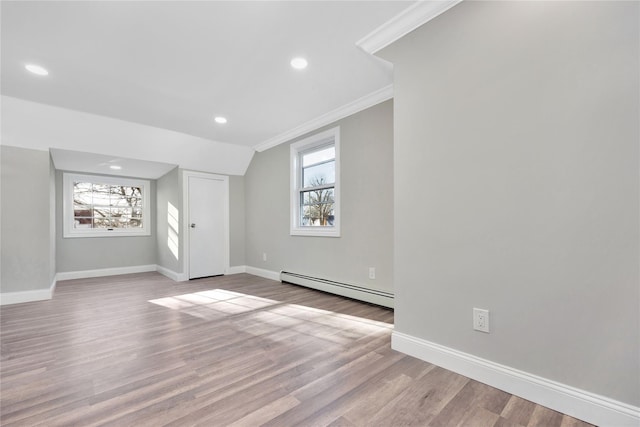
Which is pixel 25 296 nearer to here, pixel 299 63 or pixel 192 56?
pixel 192 56

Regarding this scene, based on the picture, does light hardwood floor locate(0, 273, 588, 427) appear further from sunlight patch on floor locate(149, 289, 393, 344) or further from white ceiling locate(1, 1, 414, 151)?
white ceiling locate(1, 1, 414, 151)

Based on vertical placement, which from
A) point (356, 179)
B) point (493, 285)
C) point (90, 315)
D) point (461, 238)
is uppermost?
point (356, 179)

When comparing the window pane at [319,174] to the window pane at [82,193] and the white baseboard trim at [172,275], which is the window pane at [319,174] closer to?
the white baseboard trim at [172,275]

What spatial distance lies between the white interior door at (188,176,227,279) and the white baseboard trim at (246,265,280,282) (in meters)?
0.49

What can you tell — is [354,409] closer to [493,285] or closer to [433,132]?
[493,285]

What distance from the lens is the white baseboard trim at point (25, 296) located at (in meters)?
3.33

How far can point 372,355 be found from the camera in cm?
198

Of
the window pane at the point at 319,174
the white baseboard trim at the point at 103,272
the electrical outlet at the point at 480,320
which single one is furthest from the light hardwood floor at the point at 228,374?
the white baseboard trim at the point at 103,272

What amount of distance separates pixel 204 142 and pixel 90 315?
281 centimetres

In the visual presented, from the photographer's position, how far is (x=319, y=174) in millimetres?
4016

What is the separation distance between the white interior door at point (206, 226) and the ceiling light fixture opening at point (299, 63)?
316 centimetres

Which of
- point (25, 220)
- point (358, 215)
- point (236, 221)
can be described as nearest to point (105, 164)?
point (25, 220)

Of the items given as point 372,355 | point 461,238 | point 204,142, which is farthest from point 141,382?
point 204,142

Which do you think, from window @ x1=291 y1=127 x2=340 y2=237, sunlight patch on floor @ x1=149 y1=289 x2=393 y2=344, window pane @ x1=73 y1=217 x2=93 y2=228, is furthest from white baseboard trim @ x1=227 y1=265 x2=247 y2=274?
window pane @ x1=73 y1=217 x2=93 y2=228
